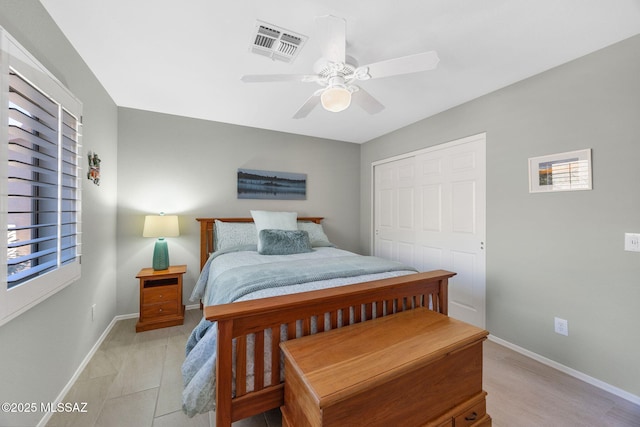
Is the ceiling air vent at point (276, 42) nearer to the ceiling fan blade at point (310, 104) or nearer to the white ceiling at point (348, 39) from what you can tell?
the white ceiling at point (348, 39)

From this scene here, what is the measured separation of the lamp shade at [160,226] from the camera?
9.01 ft

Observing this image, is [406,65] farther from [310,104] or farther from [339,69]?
[310,104]

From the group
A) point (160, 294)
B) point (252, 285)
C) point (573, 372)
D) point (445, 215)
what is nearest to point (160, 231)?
point (160, 294)

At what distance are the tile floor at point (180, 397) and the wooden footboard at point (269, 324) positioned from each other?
39cm

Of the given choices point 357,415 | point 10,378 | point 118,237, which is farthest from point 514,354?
point 118,237

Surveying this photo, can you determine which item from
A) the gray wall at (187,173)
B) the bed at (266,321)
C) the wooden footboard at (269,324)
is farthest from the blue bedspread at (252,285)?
the gray wall at (187,173)

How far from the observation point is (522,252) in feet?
7.55

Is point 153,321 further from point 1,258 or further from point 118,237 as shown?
point 1,258

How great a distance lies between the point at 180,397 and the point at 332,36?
2.46m

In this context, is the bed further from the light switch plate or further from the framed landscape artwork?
the framed landscape artwork

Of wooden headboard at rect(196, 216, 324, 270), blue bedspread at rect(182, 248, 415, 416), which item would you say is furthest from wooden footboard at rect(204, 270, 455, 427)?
wooden headboard at rect(196, 216, 324, 270)

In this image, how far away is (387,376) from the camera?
3.51 ft

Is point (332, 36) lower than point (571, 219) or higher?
higher

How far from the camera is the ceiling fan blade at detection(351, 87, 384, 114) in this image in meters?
1.85
